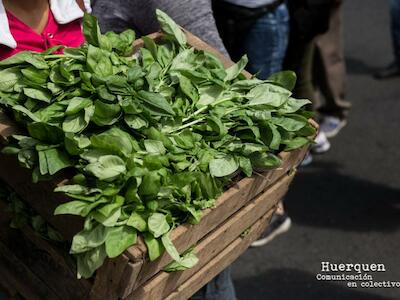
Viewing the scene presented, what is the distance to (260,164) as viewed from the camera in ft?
6.76

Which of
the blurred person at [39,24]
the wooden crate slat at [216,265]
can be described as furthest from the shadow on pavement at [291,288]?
the blurred person at [39,24]

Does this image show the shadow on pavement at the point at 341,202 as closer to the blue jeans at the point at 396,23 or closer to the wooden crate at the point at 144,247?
the blue jeans at the point at 396,23

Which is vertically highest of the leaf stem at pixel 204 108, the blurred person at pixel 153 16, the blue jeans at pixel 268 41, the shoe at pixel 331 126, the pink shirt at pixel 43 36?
the pink shirt at pixel 43 36

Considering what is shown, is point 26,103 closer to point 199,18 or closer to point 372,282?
point 199,18

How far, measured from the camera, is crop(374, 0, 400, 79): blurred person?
5285mm

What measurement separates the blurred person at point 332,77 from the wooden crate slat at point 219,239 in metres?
2.51

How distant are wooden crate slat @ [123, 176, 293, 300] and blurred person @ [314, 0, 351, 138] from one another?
2.51 metres

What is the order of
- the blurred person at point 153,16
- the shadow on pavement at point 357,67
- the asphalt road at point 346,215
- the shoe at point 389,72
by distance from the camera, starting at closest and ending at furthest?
the blurred person at point 153,16, the asphalt road at point 346,215, the shoe at point 389,72, the shadow on pavement at point 357,67

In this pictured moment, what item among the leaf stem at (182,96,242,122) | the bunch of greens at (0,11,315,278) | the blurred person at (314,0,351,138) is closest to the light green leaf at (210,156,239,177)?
the bunch of greens at (0,11,315,278)

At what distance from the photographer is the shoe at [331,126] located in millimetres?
4938

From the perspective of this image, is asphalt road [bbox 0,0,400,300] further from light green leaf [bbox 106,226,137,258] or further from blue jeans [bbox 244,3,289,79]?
light green leaf [bbox 106,226,137,258]

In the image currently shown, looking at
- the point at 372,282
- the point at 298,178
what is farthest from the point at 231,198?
the point at 298,178

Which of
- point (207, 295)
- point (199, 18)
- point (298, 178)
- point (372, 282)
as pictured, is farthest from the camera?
point (298, 178)

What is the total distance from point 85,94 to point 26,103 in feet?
0.50
